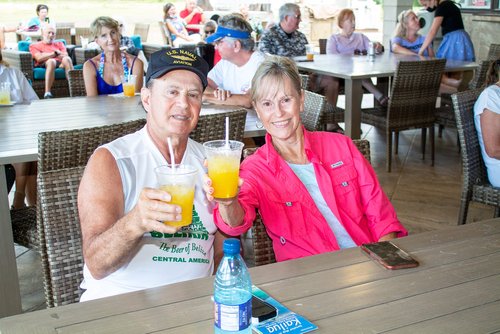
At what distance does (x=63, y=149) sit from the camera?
2240 mm

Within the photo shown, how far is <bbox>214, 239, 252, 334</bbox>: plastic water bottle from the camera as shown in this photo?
4.19 ft

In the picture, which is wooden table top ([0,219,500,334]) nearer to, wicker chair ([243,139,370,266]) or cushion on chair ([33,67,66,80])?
wicker chair ([243,139,370,266])

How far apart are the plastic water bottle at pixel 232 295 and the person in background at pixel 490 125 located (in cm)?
233

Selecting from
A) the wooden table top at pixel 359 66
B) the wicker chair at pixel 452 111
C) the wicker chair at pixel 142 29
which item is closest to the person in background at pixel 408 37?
the wooden table top at pixel 359 66

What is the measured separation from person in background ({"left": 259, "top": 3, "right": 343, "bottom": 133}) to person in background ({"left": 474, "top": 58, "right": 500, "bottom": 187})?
11.1 feet

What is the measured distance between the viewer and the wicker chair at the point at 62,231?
202cm

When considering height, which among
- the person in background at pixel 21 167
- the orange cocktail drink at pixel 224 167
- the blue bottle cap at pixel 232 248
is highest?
the orange cocktail drink at pixel 224 167

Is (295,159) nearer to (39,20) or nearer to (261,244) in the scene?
(261,244)

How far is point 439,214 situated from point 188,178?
10.9 feet

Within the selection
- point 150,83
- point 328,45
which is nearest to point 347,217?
point 150,83

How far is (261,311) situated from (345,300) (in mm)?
217

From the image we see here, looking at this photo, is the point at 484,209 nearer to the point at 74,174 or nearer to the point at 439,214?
the point at 439,214

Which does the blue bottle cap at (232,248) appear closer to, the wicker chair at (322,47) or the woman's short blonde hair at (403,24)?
the woman's short blonde hair at (403,24)

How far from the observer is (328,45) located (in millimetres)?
7707
